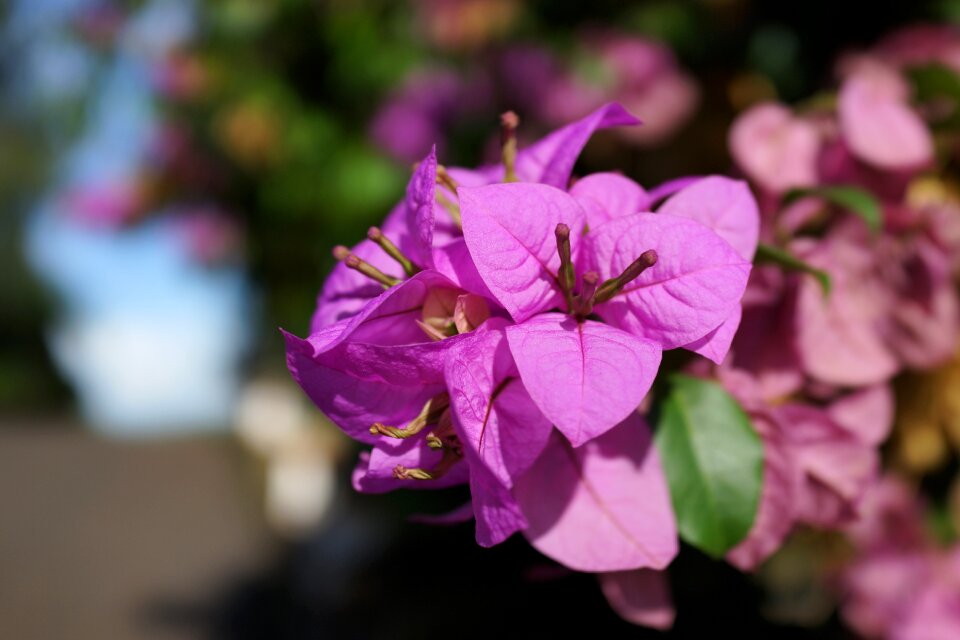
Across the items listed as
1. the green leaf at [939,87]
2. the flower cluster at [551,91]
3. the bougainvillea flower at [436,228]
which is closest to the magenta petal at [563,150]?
the bougainvillea flower at [436,228]

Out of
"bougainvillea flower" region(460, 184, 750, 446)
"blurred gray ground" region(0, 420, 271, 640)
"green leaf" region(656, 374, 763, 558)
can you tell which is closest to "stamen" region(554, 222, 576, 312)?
"bougainvillea flower" region(460, 184, 750, 446)

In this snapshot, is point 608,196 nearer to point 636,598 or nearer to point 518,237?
point 518,237

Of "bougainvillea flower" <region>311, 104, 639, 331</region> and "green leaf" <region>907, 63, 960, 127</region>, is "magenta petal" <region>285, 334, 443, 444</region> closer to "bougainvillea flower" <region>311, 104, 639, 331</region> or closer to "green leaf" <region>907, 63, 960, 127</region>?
"bougainvillea flower" <region>311, 104, 639, 331</region>

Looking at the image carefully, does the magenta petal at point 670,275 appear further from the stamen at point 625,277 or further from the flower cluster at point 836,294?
the flower cluster at point 836,294

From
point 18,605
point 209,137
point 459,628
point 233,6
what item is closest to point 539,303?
point 459,628

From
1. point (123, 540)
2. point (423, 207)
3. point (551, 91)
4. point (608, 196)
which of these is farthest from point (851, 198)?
point (123, 540)

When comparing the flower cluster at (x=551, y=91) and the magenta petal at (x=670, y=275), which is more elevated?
the magenta petal at (x=670, y=275)
